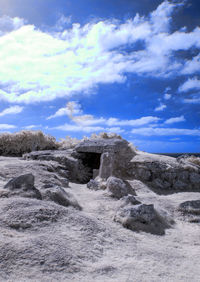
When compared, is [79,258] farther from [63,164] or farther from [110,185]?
[63,164]

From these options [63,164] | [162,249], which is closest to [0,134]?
[63,164]

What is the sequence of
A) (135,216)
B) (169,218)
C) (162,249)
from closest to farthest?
(162,249), (135,216), (169,218)

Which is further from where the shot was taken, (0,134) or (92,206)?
(0,134)

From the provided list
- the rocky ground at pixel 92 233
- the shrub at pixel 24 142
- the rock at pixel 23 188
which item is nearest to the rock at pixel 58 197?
the rocky ground at pixel 92 233

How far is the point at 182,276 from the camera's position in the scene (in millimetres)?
2439

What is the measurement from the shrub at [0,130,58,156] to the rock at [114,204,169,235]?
698 cm

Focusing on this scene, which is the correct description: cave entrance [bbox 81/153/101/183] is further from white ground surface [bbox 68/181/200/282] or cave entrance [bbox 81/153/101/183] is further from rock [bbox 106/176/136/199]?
white ground surface [bbox 68/181/200/282]

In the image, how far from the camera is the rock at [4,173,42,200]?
3.64 meters

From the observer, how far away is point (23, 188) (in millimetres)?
3781

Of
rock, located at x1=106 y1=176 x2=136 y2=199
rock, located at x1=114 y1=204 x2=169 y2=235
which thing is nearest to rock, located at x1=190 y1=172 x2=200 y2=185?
rock, located at x1=106 y1=176 x2=136 y2=199

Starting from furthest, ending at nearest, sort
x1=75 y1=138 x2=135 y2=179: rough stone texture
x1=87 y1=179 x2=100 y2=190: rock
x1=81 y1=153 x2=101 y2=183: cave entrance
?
1. x1=81 y1=153 x2=101 y2=183: cave entrance
2. x1=75 y1=138 x2=135 y2=179: rough stone texture
3. x1=87 y1=179 x2=100 y2=190: rock

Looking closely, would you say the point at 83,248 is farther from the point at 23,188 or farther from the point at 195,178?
the point at 195,178

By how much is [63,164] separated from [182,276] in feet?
16.3

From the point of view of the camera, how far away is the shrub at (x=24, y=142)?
993 cm
